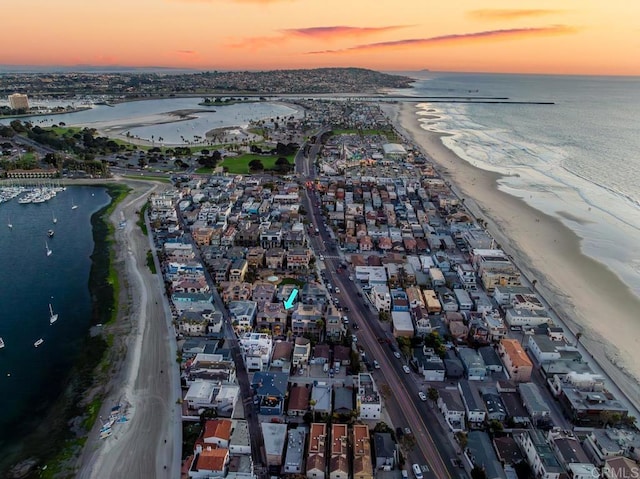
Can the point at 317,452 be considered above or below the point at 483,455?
above

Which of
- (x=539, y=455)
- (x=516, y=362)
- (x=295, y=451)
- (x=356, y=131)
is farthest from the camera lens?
(x=356, y=131)

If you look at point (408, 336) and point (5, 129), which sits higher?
point (5, 129)

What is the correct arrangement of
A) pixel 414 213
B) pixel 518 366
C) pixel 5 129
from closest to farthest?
pixel 518 366, pixel 414 213, pixel 5 129

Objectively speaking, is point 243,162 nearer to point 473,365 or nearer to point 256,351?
point 256,351

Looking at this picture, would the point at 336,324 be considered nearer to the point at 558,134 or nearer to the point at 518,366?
the point at 518,366

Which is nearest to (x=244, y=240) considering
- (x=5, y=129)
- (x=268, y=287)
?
(x=268, y=287)

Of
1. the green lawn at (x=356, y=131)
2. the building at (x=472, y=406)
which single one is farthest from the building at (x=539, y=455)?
the green lawn at (x=356, y=131)

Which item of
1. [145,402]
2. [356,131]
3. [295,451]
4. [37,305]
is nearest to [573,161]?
[356,131]

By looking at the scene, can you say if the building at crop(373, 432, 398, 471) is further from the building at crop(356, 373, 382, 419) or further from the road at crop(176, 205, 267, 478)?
the road at crop(176, 205, 267, 478)
